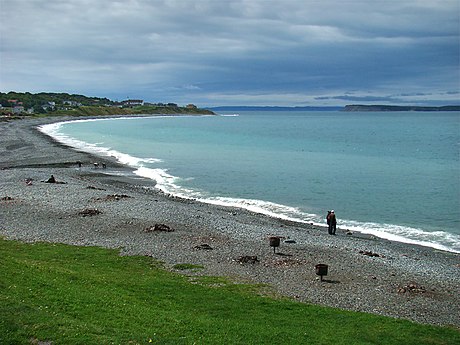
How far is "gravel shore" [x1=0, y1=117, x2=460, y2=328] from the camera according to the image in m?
19.5

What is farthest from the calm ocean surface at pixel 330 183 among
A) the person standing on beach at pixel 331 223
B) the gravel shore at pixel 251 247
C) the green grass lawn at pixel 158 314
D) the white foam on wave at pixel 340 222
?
the green grass lawn at pixel 158 314

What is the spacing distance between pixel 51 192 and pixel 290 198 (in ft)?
67.9

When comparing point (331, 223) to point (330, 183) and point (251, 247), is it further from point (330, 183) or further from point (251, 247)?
point (330, 183)

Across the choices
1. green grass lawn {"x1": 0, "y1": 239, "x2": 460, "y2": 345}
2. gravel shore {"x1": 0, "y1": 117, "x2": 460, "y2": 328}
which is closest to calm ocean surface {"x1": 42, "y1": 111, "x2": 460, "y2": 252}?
gravel shore {"x1": 0, "y1": 117, "x2": 460, "y2": 328}

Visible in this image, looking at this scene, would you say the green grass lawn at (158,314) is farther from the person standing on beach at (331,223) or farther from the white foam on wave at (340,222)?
the white foam on wave at (340,222)

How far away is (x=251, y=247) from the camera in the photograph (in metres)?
25.9

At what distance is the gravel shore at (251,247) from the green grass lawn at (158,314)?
163 cm

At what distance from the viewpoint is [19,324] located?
12.5 metres

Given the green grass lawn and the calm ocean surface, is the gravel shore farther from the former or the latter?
the calm ocean surface

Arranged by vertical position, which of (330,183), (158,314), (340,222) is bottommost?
(340,222)

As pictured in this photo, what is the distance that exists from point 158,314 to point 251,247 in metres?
11.4

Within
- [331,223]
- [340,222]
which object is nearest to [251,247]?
[331,223]

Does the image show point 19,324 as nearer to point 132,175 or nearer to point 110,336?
point 110,336

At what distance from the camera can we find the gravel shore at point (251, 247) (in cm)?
1947
